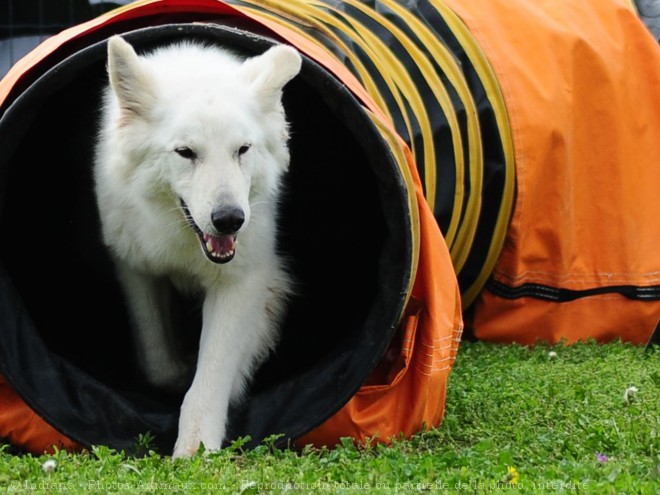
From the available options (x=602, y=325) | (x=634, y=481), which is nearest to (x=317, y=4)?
(x=602, y=325)

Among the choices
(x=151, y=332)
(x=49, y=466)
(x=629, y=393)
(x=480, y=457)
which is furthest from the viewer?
(x=151, y=332)

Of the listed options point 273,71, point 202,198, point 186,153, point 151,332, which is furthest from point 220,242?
point 151,332

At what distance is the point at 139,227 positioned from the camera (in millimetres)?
5117

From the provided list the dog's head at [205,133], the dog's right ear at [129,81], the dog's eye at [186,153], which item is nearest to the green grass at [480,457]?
the dog's head at [205,133]

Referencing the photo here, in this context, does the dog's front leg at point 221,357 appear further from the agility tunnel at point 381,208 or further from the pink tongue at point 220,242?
the pink tongue at point 220,242

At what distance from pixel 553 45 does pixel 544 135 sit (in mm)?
589

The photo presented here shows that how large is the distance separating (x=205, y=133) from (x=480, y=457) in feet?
5.36

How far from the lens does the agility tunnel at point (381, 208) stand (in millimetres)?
4941

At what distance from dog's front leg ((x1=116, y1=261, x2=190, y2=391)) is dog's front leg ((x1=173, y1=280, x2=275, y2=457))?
1.37 feet

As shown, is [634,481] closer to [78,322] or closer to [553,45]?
[78,322]

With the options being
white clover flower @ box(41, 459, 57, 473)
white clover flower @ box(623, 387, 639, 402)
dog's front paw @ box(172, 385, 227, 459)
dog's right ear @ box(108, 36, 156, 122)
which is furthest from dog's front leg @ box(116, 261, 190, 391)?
white clover flower @ box(623, 387, 639, 402)

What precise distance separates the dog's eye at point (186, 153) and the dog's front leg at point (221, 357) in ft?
2.31

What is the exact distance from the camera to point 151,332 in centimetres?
552

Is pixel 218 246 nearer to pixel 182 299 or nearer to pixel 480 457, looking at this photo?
pixel 182 299
